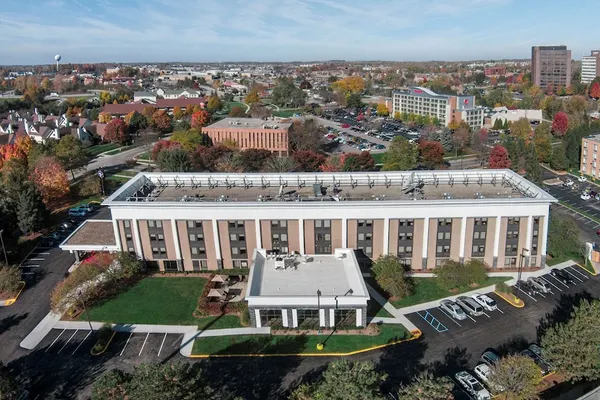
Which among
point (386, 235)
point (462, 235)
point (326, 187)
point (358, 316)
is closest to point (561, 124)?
point (462, 235)

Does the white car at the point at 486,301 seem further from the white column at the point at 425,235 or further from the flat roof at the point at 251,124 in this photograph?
the flat roof at the point at 251,124

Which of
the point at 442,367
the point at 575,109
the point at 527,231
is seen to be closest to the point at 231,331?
the point at 442,367

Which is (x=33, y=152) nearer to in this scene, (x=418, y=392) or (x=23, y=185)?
(x=23, y=185)

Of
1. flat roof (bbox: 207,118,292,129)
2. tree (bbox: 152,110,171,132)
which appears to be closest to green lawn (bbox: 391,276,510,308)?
flat roof (bbox: 207,118,292,129)

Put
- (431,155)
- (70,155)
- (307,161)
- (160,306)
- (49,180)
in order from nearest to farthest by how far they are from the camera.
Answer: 1. (160,306)
2. (49,180)
3. (307,161)
4. (70,155)
5. (431,155)

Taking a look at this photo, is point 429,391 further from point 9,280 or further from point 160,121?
point 160,121

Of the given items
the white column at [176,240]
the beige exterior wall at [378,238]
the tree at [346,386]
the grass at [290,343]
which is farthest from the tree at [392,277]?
the white column at [176,240]

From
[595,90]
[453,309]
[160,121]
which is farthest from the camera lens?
[595,90]

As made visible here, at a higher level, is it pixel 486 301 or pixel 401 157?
pixel 401 157
